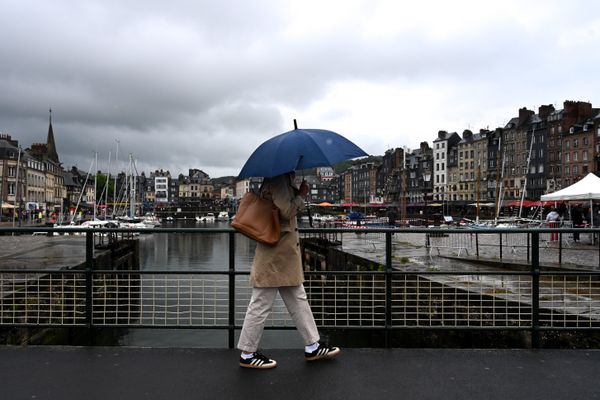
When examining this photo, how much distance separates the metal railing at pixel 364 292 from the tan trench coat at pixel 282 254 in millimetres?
331

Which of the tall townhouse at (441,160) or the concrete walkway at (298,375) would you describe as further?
the tall townhouse at (441,160)

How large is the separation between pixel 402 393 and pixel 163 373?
2045 millimetres

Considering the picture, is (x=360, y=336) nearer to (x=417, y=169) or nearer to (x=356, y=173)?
(x=417, y=169)

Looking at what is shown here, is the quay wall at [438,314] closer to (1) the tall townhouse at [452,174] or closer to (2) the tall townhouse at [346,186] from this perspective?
(1) the tall townhouse at [452,174]

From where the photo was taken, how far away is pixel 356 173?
161625mm

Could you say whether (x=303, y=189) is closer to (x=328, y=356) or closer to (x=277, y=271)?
(x=277, y=271)

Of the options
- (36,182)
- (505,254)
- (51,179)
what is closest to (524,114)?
(505,254)

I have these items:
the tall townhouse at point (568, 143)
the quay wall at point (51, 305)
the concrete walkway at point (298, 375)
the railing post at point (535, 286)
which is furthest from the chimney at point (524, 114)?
the concrete walkway at point (298, 375)

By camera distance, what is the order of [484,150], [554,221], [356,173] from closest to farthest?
[554,221] < [484,150] < [356,173]

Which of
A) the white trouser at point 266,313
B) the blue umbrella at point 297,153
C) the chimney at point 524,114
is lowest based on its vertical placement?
the white trouser at point 266,313

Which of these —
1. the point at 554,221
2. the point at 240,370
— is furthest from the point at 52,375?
the point at 554,221

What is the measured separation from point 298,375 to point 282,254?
1.04m

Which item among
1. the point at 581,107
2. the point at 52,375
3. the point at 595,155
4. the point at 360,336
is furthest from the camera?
the point at 581,107

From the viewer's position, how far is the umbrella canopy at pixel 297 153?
4273 millimetres
